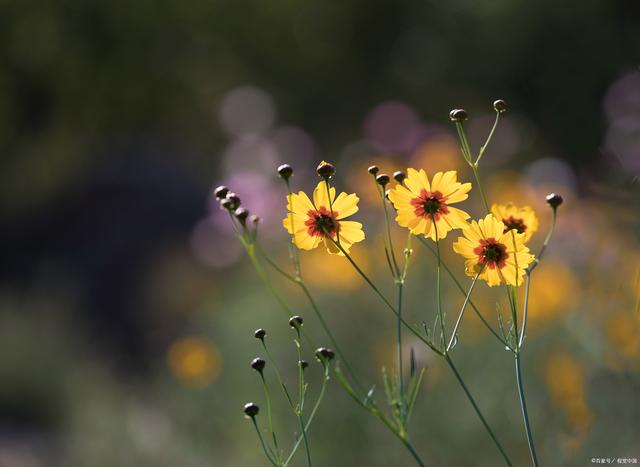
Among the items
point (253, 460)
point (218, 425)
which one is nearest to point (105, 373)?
point (218, 425)

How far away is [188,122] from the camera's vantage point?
11.2 meters

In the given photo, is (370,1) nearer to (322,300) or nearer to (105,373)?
(105,373)

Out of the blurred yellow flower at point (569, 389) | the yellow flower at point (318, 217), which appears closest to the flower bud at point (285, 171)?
the yellow flower at point (318, 217)

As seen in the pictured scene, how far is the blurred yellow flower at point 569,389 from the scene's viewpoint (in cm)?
210

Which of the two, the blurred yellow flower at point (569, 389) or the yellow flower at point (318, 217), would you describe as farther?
the blurred yellow flower at point (569, 389)

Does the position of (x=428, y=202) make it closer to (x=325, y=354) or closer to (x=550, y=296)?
(x=325, y=354)

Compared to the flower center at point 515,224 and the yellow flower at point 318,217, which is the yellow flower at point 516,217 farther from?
the yellow flower at point 318,217

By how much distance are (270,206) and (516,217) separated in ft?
13.7

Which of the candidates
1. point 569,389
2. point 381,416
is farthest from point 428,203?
point 569,389

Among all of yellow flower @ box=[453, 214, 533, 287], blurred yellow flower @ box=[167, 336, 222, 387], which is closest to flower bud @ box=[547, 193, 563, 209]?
yellow flower @ box=[453, 214, 533, 287]

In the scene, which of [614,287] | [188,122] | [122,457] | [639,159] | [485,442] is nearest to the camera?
[639,159]

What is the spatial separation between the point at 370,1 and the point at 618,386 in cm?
982

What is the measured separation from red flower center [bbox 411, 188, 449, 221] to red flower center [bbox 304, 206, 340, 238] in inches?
3.6

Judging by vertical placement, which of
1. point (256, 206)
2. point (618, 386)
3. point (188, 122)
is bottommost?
point (618, 386)
